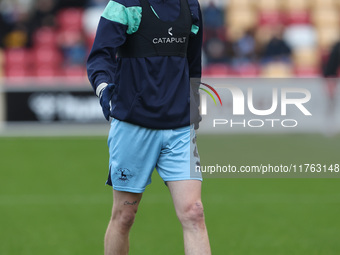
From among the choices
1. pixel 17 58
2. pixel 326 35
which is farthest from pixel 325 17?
pixel 17 58

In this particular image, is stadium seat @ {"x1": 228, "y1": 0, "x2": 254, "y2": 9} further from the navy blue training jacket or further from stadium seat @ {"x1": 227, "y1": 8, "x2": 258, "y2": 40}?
the navy blue training jacket

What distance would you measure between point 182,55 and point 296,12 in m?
15.3

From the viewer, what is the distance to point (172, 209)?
7.62 m

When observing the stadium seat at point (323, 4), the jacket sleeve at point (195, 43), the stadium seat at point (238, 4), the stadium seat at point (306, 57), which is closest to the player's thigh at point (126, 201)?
the jacket sleeve at point (195, 43)

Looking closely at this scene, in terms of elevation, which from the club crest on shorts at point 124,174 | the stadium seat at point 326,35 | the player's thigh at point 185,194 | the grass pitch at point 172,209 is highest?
the club crest on shorts at point 124,174

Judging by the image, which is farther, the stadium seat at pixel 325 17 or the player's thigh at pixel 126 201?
the stadium seat at pixel 325 17

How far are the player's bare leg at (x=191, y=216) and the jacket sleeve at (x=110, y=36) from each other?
0.72m

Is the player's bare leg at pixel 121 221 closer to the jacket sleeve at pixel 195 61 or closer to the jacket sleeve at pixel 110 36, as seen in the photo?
the jacket sleeve at pixel 195 61

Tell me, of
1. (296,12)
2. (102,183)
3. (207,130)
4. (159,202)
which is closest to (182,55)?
(207,130)

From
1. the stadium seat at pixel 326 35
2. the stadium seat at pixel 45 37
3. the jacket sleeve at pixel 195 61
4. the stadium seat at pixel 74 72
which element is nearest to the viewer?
the jacket sleeve at pixel 195 61

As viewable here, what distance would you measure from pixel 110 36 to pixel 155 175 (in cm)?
606

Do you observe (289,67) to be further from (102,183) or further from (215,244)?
(215,244)

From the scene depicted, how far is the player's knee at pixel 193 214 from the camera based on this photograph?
4129 millimetres

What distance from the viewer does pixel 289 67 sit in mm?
16688
